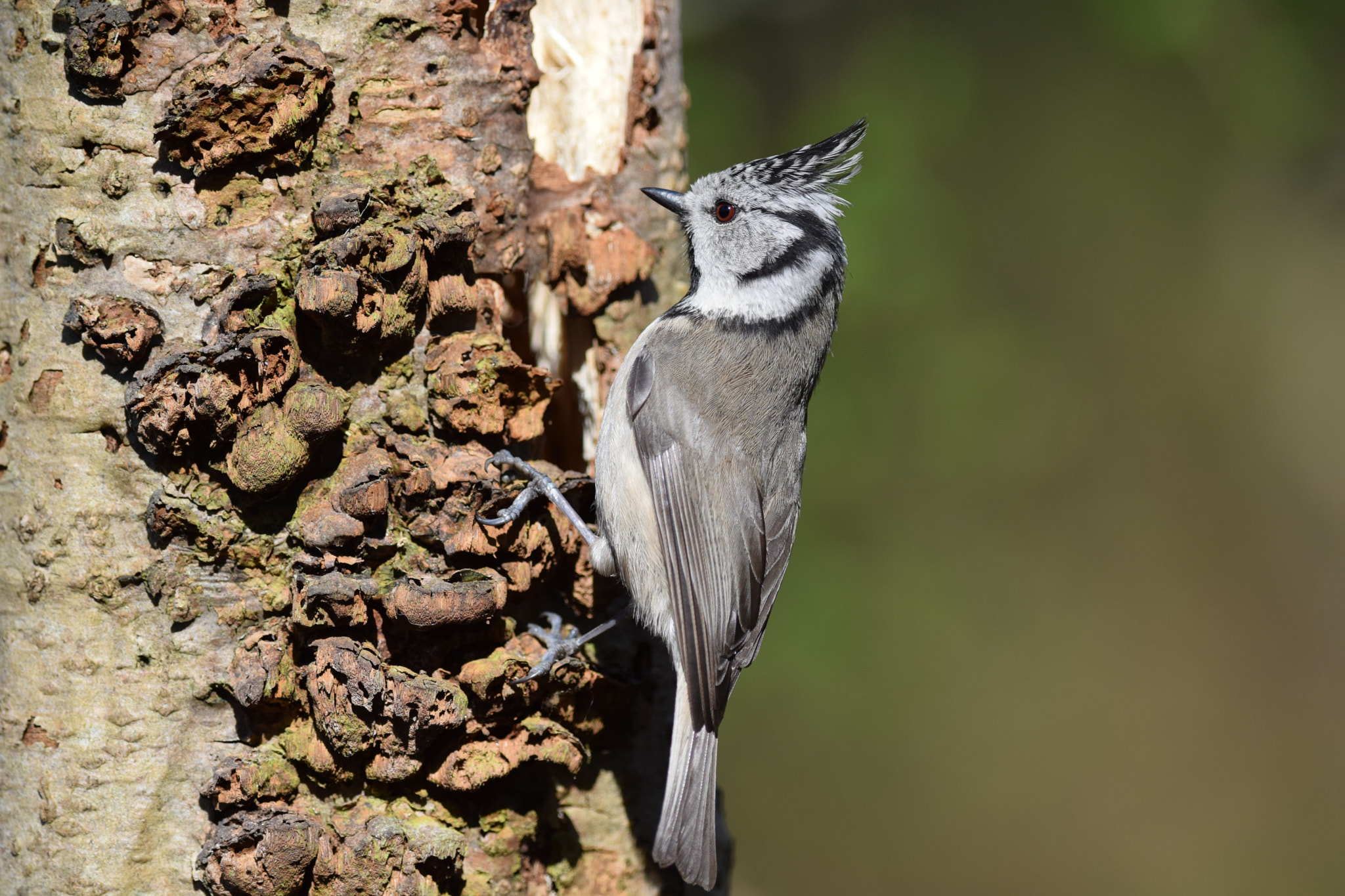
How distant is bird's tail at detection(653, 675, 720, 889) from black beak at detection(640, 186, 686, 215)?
1064 mm

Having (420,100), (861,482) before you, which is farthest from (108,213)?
(861,482)

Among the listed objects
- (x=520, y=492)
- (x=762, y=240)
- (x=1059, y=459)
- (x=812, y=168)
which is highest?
(x=812, y=168)

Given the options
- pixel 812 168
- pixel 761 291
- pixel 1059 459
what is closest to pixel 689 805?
pixel 761 291

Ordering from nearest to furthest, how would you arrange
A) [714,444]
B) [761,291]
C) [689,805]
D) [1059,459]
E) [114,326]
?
1. [114,326]
2. [689,805]
3. [714,444]
4. [761,291]
5. [1059,459]

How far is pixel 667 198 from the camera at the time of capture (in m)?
2.25

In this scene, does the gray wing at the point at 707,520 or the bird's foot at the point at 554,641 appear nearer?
the bird's foot at the point at 554,641

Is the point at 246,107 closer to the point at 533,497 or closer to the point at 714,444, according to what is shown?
the point at 533,497

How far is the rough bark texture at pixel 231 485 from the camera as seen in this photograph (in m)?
1.57

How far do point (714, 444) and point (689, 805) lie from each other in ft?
2.58

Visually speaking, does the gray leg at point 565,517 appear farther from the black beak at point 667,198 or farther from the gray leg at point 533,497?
the black beak at point 667,198

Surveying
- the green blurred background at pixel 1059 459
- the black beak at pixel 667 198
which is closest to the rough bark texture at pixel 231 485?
the black beak at pixel 667 198

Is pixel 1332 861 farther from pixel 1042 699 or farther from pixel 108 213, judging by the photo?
pixel 108 213

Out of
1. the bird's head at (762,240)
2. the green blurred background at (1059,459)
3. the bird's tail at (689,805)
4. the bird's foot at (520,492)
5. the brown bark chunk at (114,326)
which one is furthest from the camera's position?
the green blurred background at (1059,459)

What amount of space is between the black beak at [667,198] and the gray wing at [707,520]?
36 centimetres
